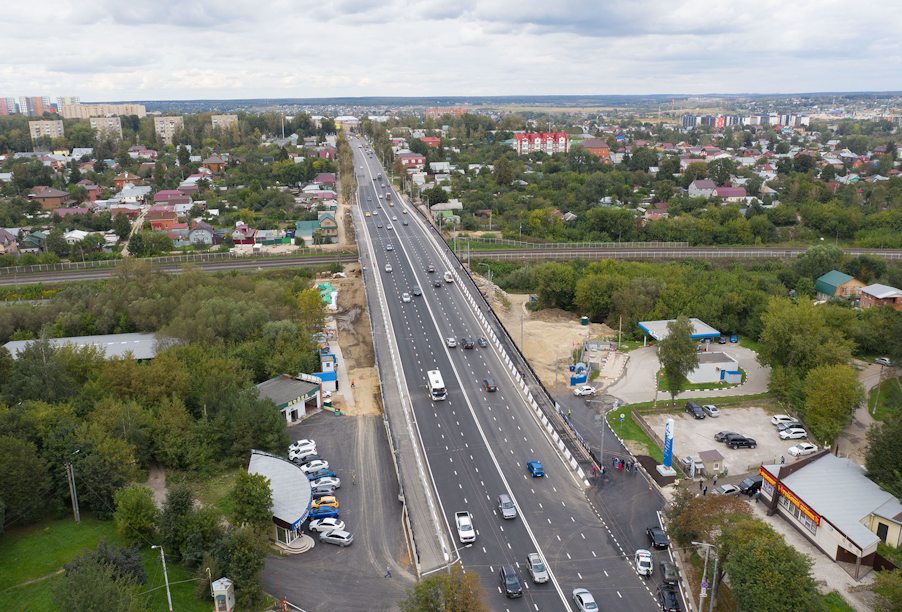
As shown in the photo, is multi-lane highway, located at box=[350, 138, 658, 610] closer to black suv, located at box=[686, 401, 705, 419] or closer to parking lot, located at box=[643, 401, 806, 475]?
parking lot, located at box=[643, 401, 806, 475]

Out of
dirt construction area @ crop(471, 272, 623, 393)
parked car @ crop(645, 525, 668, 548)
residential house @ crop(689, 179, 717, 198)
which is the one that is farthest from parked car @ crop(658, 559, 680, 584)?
residential house @ crop(689, 179, 717, 198)

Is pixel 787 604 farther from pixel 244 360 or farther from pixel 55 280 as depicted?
pixel 55 280

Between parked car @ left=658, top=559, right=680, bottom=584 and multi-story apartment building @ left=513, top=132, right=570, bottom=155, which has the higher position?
multi-story apartment building @ left=513, top=132, right=570, bottom=155

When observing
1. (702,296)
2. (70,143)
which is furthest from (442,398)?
(70,143)

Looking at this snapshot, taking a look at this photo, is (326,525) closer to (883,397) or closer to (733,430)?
(733,430)

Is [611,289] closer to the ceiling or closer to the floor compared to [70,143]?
closer to the floor

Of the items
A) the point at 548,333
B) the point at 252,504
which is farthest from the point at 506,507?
the point at 548,333

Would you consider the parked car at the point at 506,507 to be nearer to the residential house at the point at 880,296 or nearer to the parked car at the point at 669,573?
the parked car at the point at 669,573
